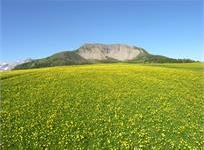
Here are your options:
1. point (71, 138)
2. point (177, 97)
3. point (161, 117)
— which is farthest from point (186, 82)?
point (71, 138)

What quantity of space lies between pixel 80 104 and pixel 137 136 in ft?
31.5

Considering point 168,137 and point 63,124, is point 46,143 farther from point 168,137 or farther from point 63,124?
A: point 168,137

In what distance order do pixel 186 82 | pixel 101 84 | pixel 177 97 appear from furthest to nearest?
pixel 186 82 < pixel 101 84 < pixel 177 97

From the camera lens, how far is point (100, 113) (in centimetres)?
3195

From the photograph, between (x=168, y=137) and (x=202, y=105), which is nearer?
(x=168, y=137)

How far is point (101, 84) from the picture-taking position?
1756 inches

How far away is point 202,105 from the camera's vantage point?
3584 centimetres

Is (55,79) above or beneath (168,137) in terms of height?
above

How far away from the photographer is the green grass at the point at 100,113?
25.9 metres

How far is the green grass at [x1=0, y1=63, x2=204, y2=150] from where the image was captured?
85.0 feet

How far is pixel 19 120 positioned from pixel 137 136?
424 inches

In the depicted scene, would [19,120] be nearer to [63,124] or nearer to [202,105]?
[63,124]

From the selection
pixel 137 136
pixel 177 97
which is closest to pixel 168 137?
pixel 137 136

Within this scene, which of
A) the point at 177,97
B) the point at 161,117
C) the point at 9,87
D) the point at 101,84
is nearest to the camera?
the point at 161,117
